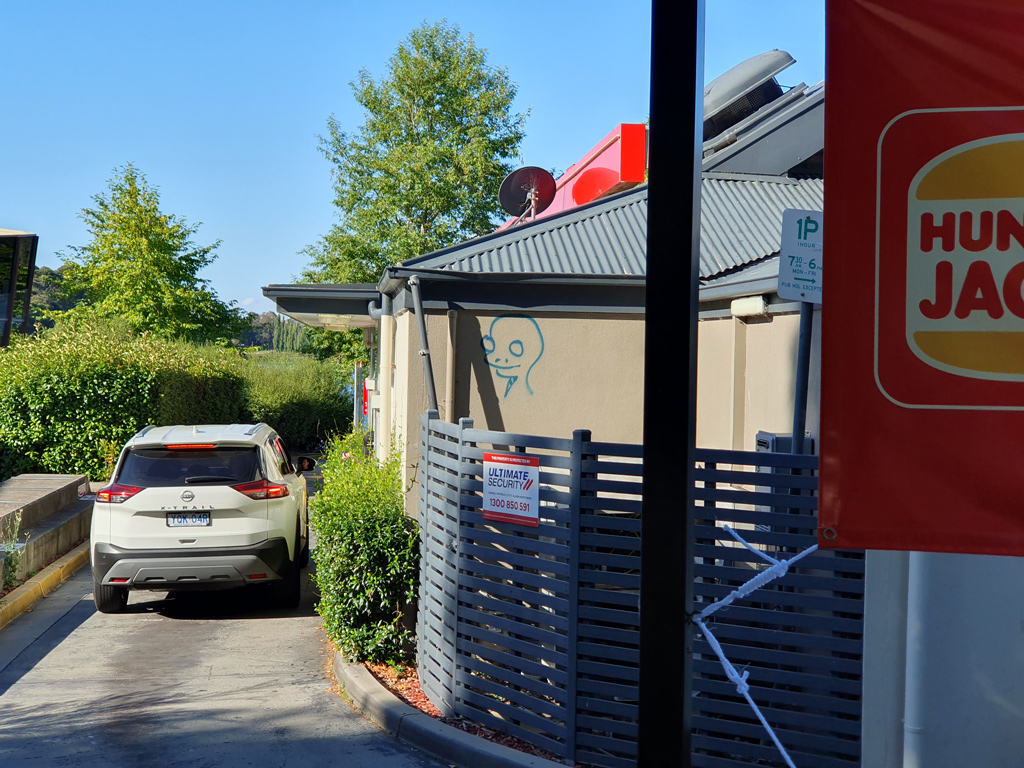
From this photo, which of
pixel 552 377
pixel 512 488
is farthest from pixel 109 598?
pixel 512 488

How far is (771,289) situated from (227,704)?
5.10 metres

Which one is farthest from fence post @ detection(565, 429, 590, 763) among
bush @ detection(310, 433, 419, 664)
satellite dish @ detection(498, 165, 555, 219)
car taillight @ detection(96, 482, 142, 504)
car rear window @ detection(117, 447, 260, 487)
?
satellite dish @ detection(498, 165, 555, 219)

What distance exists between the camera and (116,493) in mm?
8758

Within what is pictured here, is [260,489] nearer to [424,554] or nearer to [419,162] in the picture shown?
[424,554]

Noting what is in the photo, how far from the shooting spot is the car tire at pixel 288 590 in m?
9.41

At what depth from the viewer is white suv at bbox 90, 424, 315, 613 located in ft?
28.3

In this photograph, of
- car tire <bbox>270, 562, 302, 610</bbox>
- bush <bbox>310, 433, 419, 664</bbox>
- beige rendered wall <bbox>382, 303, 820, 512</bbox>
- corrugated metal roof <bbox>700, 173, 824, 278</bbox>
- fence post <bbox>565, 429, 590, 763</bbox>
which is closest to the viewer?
fence post <bbox>565, 429, 590, 763</bbox>

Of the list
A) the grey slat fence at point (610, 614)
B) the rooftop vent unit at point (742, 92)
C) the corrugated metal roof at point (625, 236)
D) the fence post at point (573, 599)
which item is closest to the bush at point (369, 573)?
the grey slat fence at point (610, 614)

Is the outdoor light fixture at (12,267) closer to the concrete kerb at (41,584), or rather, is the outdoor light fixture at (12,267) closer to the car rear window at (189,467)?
the concrete kerb at (41,584)

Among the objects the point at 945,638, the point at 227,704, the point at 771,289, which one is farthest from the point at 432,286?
the point at 945,638

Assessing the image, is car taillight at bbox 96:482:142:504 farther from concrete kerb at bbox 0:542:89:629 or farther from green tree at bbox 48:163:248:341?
green tree at bbox 48:163:248:341

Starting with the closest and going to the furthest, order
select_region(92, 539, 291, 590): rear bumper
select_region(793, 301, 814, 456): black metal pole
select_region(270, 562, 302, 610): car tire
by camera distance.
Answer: select_region(793, 301, 814, 456): black metal pole
select_region(92, 539, 291, 590): rear bumper
select_region(270, 562, 302, 610): car tire

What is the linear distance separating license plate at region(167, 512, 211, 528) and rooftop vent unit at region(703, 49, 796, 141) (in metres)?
10.3

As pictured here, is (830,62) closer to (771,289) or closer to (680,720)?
(680,720)
